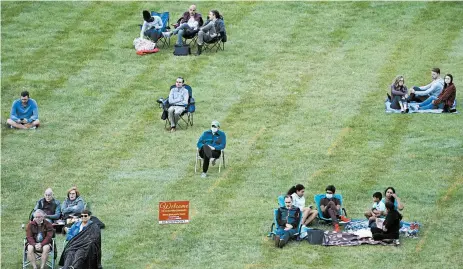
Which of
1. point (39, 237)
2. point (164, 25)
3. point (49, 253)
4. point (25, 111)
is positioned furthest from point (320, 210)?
point (164, 25)

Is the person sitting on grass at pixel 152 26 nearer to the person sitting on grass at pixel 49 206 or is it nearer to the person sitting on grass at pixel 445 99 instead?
the person sitting on grass at pixel 445 99

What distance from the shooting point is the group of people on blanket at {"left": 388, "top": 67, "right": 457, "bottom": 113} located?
36.2 meters

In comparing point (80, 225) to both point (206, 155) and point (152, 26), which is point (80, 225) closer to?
point (206, 155)

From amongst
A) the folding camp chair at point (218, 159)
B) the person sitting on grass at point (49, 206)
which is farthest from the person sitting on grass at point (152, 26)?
the person sitting on grass at point (49, 206)

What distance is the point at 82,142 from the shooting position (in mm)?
34906

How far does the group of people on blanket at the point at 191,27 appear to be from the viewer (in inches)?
1602

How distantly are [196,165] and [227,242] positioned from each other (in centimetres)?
461

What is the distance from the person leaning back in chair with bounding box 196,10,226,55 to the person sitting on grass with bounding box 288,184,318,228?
39.7 ft

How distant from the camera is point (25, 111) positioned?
1405 inches

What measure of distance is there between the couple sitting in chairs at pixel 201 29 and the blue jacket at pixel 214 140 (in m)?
8.83

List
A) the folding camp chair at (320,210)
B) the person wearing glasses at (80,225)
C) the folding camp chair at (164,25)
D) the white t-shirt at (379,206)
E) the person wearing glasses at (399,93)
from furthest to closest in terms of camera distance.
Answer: the folding camp chair at (164,25) < the person wearing glasses at (399,93) < the folding camp chair at (320,210) < the white t-shirt at (379,206) < the person wearing glasses at (80,225)

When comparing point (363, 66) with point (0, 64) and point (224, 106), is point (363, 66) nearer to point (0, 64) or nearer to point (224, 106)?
point (224, 106)

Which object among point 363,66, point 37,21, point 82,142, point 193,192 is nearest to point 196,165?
Result: point 193,192

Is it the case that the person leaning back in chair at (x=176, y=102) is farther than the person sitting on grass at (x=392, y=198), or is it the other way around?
the person leaning back in chair at (x=176, y=102)
